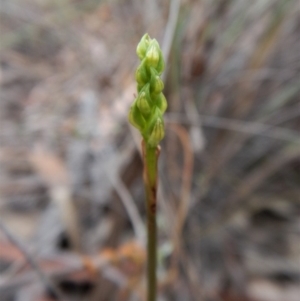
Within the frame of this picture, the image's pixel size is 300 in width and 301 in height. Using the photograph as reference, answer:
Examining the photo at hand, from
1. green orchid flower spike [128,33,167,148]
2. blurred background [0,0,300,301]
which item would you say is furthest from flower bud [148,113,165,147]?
blurred background [0,0,300,301]

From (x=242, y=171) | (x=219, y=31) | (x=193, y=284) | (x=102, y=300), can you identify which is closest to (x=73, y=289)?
(x=102, y=300)

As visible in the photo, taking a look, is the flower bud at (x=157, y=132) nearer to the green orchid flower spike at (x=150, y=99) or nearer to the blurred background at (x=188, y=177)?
the green orchid flower spike at (x=150, y=99)

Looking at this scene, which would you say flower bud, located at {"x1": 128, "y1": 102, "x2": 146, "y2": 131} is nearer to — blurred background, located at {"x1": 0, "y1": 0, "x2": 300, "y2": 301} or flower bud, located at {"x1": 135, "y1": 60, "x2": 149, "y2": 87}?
flower bud, located at {"x1": 135, "y1": 60, "x2": 149, "y2": 87}

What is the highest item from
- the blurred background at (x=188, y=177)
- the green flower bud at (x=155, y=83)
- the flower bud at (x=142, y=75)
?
the blurred background at (x=188, y=177)

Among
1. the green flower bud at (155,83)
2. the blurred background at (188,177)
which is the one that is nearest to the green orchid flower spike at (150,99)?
the green flower bud at (155,83)

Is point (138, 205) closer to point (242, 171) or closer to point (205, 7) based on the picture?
point (242, 171)
